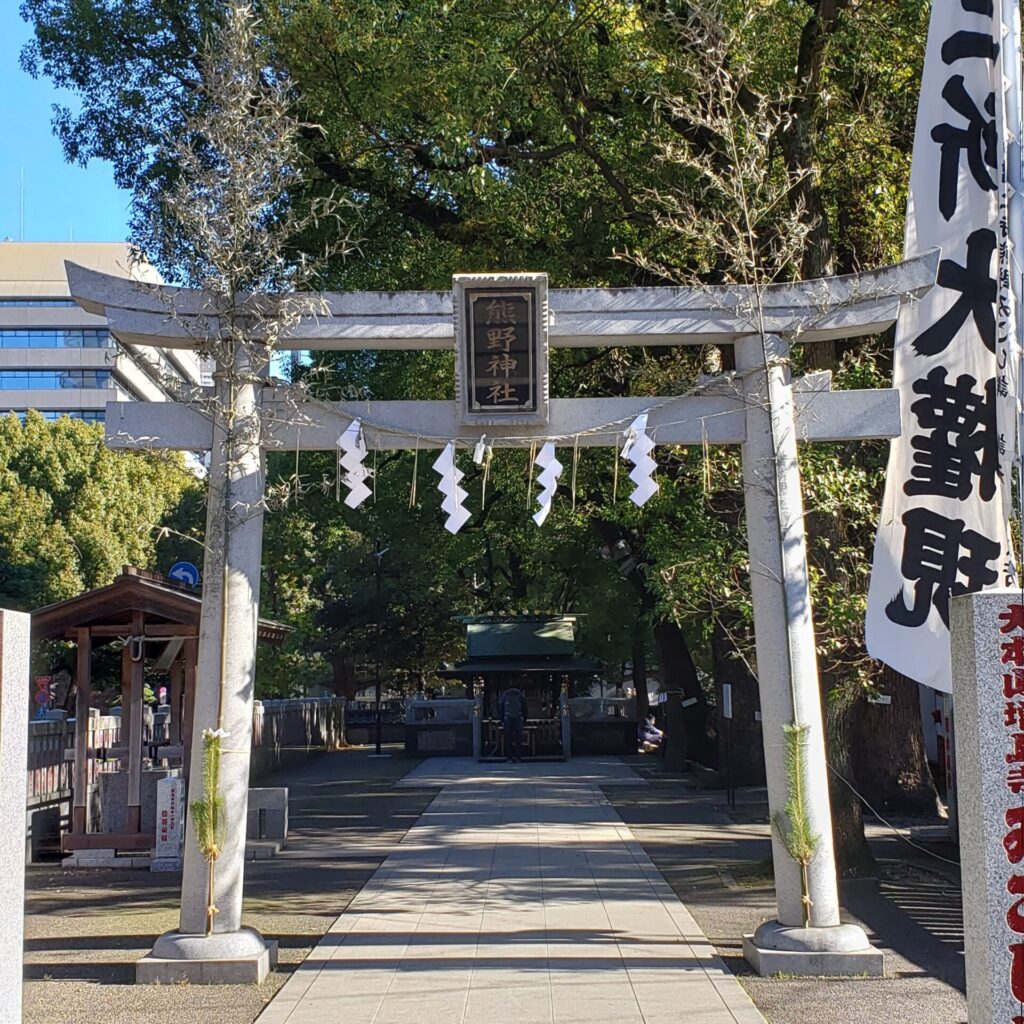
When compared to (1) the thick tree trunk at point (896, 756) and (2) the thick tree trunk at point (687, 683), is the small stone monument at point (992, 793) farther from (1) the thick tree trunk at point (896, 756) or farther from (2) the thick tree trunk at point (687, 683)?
(2) the thick tree trunk at point (687, 683)

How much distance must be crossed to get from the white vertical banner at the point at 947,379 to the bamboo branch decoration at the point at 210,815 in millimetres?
5173

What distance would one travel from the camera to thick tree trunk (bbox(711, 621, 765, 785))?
2120 cm

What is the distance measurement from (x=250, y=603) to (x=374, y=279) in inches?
379

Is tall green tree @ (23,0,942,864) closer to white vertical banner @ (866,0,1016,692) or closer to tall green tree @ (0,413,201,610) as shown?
white vertical banner @ (866,0,1016,692)

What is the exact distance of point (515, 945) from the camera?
990 cm

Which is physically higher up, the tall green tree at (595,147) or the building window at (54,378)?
the building window at (54,378)

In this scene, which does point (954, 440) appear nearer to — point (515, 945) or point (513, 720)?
point (515, 945)

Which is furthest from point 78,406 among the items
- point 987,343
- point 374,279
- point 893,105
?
point 987,343

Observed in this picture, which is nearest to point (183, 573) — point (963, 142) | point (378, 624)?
point (963, 142)

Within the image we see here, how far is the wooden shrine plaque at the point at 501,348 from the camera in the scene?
31.5 ft

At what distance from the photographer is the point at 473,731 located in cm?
3139

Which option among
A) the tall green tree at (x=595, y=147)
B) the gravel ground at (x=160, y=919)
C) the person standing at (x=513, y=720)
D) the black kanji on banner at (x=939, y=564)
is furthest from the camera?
the person standing at (x=513, y=720)

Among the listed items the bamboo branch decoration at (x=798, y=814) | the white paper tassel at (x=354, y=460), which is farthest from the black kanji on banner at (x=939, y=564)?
the white paper tassel at (x=354, y=460)

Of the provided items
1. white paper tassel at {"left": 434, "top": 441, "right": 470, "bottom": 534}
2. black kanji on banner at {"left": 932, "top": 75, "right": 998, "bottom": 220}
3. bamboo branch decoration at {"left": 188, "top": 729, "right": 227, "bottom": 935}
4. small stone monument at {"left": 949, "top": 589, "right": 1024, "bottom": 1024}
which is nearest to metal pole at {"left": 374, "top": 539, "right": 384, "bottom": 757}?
white paper tassel at {"left": 434, "top": 441, "right": 470, "bottom": 534}
